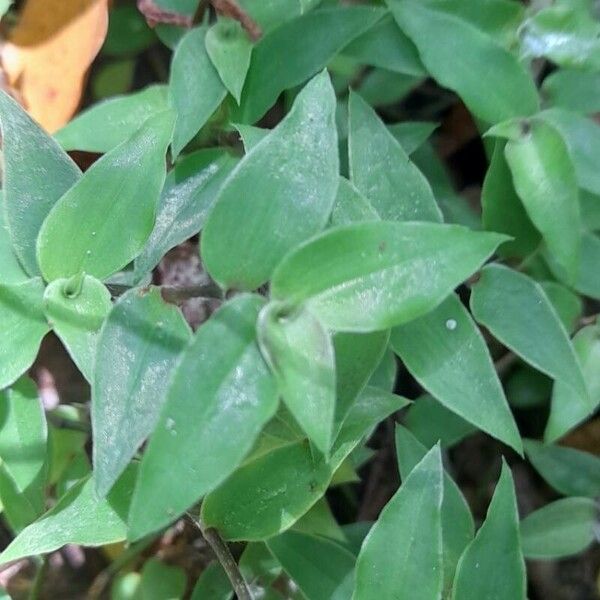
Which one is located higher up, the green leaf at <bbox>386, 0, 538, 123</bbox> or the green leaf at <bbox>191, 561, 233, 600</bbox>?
the green leaf at <bbox>386, 0, 538, 123</bbox>

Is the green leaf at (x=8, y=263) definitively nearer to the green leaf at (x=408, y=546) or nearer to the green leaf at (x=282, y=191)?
the green leaf at (x=282, y=191)

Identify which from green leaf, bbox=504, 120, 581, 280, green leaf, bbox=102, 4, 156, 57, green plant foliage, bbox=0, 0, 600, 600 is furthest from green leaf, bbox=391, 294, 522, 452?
green leaf, bbox=102, 4, 156, 57

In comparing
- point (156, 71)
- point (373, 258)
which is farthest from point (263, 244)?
point (156, 71)

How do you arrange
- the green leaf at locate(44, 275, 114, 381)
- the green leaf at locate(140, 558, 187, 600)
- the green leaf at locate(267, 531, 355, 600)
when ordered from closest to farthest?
the green leaf at locate(44, 275, 114, 381)
the green leaf at locate(267, 531, 355, 600)
the green leaf at locate(140, 558, 187, 600)

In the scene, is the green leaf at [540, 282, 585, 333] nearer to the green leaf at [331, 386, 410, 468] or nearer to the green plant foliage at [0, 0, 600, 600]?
the green plant foliage at [0, 0, 600, 600]

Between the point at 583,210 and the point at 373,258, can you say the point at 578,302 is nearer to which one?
the point at 583,210
